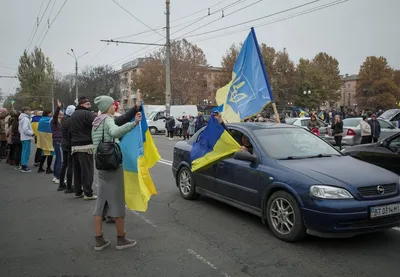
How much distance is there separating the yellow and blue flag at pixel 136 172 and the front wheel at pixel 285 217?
1607mm

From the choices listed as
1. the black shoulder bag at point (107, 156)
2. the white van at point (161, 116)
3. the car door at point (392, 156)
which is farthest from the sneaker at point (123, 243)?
the white van at point (161, 116)

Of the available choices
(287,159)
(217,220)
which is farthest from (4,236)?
(287,159)

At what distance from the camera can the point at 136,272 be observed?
3879 mm

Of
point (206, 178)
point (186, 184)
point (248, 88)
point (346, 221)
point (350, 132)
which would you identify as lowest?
point (186, 184)

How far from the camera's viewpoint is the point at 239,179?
5.56 meters

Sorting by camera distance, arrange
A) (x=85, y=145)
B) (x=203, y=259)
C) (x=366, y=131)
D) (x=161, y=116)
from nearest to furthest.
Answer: (x=203, y=259) → (x=85, y=145) → (x=366, y=131) → (x=161, y=116)

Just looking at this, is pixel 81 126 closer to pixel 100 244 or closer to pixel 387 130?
pixel 100 244

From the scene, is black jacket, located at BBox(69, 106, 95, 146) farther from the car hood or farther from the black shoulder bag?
the car hood

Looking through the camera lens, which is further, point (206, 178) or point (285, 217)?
point (206, 178)

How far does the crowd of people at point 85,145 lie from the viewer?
449 centimetres

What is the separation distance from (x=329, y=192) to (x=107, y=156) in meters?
2.68

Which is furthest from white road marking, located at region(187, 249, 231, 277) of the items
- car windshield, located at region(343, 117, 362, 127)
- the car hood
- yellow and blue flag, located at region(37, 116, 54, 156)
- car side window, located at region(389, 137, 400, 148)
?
car windshield, located at region(343, 117, 362, 127)

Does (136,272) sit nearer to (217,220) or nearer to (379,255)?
(217,220)

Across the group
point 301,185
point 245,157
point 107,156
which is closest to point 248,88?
point 245,157
